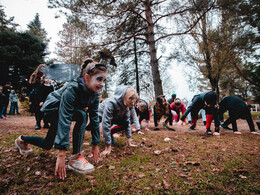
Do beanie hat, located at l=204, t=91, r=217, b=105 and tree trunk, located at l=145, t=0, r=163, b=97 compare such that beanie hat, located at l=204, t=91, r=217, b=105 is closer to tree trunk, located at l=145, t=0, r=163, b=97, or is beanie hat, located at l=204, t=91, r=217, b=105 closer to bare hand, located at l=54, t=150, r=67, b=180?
tree trunk, located at l=145, t=0, r=163, b=97

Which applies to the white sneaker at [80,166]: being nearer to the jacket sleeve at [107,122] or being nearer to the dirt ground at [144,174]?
the dirt ground at [144,174]

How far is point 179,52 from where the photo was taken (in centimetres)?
795

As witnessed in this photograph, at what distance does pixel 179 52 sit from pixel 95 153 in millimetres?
7621

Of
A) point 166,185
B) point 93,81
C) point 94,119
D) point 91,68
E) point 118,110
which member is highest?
point 91,68

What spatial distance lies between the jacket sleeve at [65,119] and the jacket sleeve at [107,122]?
0.98 m

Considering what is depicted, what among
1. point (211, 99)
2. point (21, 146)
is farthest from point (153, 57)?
point (21, 146)

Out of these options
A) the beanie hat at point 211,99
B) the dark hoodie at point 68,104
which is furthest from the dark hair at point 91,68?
the beanie hat at point 211,99

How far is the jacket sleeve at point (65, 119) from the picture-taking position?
159 centimetres

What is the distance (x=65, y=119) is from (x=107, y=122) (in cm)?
108

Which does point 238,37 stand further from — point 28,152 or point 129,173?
point 28,152

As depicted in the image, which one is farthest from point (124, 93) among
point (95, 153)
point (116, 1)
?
point (116, 1)

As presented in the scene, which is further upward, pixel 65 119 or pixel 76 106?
pixel 76 106

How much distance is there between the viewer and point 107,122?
2.67 m

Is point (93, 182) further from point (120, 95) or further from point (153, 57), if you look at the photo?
point (153, 57)
